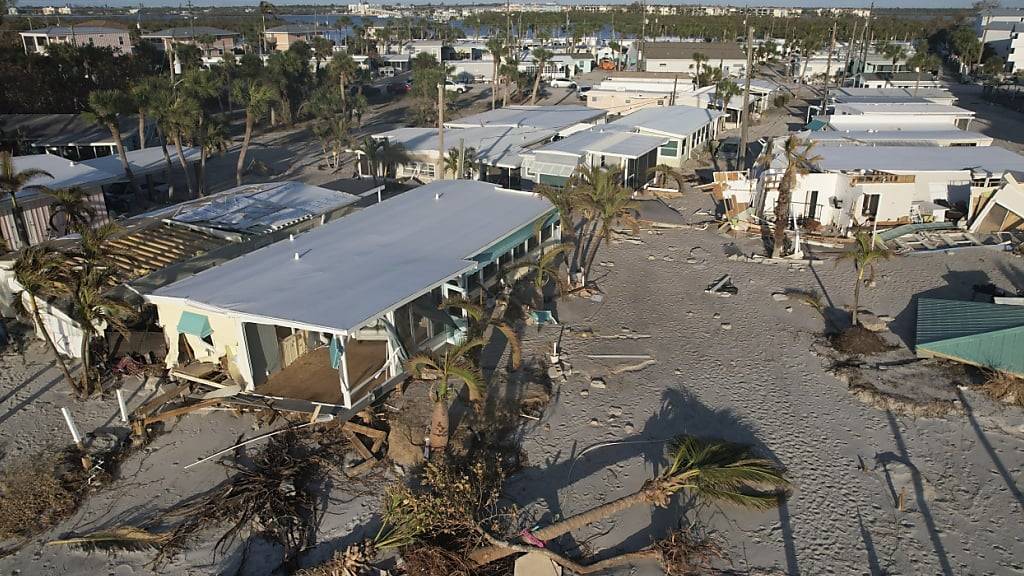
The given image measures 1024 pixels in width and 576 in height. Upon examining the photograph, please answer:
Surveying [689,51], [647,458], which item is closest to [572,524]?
[647,458]

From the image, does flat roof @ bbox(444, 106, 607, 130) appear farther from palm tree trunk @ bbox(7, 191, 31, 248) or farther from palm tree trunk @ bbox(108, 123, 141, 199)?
palm tree trunk @ bbox(7, 191, 31, 248)

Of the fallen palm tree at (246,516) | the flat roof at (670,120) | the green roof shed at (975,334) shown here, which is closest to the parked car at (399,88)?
the flat roof at (670,120)

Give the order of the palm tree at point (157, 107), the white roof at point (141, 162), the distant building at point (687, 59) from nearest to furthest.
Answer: the palm tree at point (157, 107) → the white roof at point (141, 162) → the distant building at point (687, 59)

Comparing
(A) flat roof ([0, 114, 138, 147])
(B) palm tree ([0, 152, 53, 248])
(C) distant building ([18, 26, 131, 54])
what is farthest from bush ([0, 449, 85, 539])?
(C) distant building ([18, 26, 131, 54])

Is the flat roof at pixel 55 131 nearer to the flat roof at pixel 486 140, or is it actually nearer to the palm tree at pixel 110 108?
the palm tree at pixel 110 108

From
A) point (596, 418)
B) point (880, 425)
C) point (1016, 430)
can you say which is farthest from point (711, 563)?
point (1016, 430)

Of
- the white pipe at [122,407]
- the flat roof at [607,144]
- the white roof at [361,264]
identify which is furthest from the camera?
the flat roof at [607,144]
